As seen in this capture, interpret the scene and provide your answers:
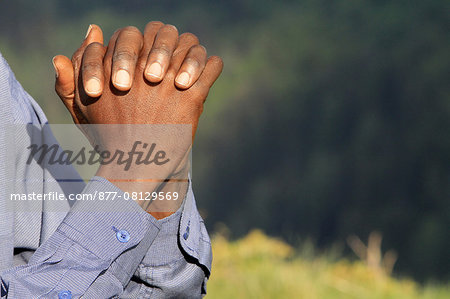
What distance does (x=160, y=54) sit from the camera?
0.86 m

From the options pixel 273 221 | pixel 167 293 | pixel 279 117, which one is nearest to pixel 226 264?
pixel 167 293

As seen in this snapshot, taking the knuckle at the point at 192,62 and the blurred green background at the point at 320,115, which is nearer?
the knuckle at the point at 192,62

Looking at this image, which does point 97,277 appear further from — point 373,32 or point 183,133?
point 373,32

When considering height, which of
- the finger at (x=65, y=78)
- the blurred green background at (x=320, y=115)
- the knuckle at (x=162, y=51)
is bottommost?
the blurred green background at (x=320, y=115)

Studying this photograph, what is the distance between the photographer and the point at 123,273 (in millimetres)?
851

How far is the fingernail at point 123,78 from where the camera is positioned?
0.83 meters

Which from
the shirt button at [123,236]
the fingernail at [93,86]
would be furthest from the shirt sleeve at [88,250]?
the fingernail at [93,86]

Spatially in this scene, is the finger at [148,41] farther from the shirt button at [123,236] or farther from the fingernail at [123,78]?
the shirt button at [123,236]

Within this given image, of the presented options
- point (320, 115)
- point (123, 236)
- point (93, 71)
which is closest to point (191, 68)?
point (93, 71)

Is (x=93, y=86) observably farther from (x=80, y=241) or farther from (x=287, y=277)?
(x=287, y=277)

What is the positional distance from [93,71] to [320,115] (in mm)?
7805

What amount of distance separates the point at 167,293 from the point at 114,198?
0.20 meters

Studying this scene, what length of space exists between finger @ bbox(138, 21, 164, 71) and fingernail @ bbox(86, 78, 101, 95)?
66mm

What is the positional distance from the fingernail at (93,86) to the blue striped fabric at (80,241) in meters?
0.12
